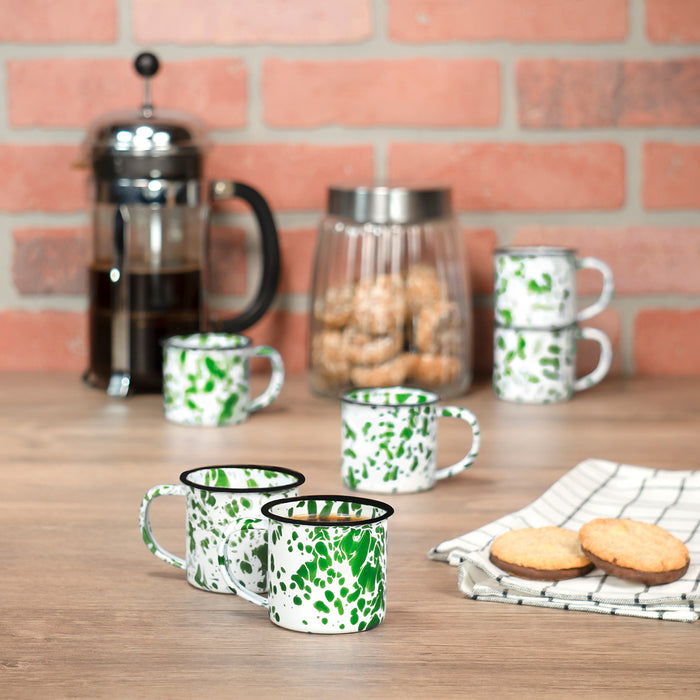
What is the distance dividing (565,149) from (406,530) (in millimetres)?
741

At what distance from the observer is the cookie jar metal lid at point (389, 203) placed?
1.19m

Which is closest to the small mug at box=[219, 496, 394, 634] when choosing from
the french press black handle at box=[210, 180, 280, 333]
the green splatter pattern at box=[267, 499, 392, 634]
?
the green splatter pattern at box=[267, 499, 392, 634]

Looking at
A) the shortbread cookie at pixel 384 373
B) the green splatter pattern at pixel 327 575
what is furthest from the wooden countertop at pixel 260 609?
the shortbread cookie at pixel 384 373

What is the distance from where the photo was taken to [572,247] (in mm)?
1383

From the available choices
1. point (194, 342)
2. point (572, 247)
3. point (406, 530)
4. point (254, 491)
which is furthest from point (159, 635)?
point (572, 247)

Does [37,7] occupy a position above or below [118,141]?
above

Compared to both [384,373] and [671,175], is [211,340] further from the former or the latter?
[671,175]

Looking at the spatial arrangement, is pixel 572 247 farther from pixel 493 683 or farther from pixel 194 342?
pixel 493 683

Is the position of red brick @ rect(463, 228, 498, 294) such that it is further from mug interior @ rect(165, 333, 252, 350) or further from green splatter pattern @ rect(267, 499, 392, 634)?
green splatter pattern @ rect(267, 499, 392, 634)

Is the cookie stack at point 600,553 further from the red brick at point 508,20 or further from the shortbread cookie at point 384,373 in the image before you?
the red brick at point 508,20

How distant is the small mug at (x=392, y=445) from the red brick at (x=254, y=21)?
2.12ft

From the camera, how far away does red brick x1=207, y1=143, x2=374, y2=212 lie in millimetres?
1368

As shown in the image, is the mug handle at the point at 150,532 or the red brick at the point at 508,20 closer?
the mug handle at the point at 150,532

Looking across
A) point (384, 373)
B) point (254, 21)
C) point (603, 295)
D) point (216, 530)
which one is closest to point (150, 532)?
point (216, 530)
